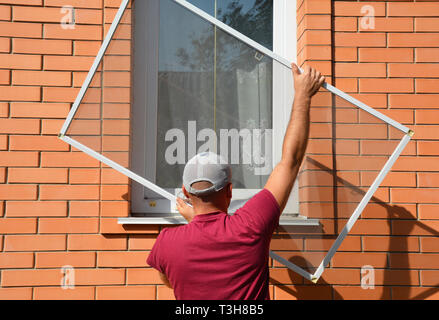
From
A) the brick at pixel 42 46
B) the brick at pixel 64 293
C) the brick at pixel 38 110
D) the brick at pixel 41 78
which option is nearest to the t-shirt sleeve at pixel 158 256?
the brick at pixel 64 293

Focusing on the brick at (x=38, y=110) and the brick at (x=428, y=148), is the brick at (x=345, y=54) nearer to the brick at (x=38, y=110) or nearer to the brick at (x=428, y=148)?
the brick at (x=428, y=148)

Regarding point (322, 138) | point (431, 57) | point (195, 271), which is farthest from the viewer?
point (431, 57)

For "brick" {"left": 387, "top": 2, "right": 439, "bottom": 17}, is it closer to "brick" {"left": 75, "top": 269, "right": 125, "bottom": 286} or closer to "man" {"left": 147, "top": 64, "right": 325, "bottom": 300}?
"man" {"left": 147, "top": 64, "right": 325, "bottom": 300}

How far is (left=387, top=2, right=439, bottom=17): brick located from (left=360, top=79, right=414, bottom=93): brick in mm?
432

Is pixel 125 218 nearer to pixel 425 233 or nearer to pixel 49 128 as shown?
pixel 49 128

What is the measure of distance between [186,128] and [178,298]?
2.60ft

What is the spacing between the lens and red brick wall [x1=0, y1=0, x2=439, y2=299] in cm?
237

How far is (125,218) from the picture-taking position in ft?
7.63

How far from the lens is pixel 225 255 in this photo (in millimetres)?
1456

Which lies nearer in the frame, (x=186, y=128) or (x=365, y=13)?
(x=186, y=128)

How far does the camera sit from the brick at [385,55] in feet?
8.13

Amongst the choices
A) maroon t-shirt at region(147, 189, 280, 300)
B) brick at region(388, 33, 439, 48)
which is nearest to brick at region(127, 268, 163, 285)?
maroon t-shirt at region(147, 189, 280, 300)

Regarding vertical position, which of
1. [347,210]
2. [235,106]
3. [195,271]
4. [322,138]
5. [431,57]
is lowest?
[195,271]

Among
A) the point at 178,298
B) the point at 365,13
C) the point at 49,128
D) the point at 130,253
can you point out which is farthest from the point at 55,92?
the point at 365,13
